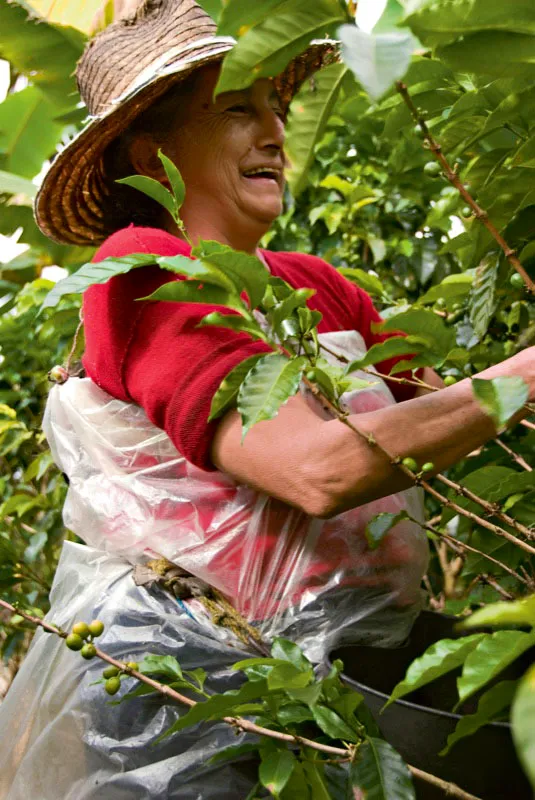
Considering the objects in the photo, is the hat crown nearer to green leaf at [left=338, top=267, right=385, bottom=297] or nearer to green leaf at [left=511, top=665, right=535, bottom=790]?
green leaf at [left=338, top=267, right=385, bottom=297]

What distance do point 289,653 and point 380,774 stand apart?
20cm

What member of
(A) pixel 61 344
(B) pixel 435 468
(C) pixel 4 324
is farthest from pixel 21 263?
(B) pixel 435 468

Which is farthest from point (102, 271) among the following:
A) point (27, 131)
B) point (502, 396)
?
point (27, 131)

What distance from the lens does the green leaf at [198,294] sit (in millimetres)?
968

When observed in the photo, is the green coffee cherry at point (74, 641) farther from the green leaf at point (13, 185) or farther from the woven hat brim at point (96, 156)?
the woven hat brim at point (96, 156)

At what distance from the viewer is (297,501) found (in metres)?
1.19

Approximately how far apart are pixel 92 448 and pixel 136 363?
0.72 feet

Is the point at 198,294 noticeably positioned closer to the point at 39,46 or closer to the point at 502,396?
the point at 502,396

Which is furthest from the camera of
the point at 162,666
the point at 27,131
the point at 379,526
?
the point at 27,131

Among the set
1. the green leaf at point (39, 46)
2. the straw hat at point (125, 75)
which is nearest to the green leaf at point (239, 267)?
the straw hat at point (125, 75)

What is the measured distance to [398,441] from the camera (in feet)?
3.59

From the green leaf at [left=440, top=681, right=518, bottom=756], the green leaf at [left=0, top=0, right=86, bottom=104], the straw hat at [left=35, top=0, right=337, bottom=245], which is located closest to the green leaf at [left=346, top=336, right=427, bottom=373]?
the green leaf at [left=440, top=681, right=518, bottom=756]

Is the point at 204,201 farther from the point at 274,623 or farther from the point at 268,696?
the point at 268,696

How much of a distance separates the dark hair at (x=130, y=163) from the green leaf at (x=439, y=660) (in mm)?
1088
